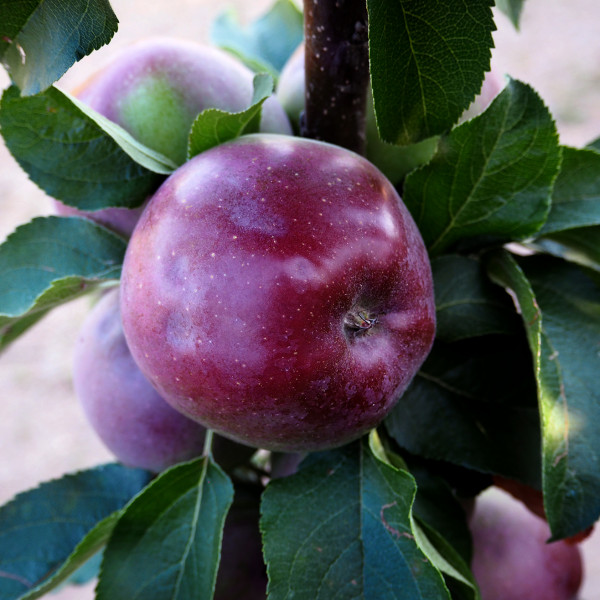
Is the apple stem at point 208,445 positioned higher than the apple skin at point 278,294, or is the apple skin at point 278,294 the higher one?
the apple skin at point 278,294

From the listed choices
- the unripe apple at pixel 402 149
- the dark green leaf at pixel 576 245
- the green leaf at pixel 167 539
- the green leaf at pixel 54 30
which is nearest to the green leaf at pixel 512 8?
the unripe apple at pixel 402 149

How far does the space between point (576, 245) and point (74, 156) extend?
352 millimetres

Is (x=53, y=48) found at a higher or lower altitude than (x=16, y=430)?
higher

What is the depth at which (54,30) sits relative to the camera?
13.2 inches

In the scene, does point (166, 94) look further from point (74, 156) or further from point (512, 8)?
point (512, 8)

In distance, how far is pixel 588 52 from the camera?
220cm

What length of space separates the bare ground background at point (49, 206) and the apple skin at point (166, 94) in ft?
2.57

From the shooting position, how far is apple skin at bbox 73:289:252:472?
491 millimetres

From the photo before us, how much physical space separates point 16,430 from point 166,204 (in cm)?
142

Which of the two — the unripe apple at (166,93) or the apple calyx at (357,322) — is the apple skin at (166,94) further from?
the apple calyx at (357,322)

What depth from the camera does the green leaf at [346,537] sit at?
0.39 meters

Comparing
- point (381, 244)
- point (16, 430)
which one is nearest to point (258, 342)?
point (381, 244)


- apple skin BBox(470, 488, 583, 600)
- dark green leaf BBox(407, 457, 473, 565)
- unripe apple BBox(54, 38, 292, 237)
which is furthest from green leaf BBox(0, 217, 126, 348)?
apple skin BBox(470, 488, 583, 600)

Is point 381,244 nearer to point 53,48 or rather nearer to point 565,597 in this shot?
point 53,48
